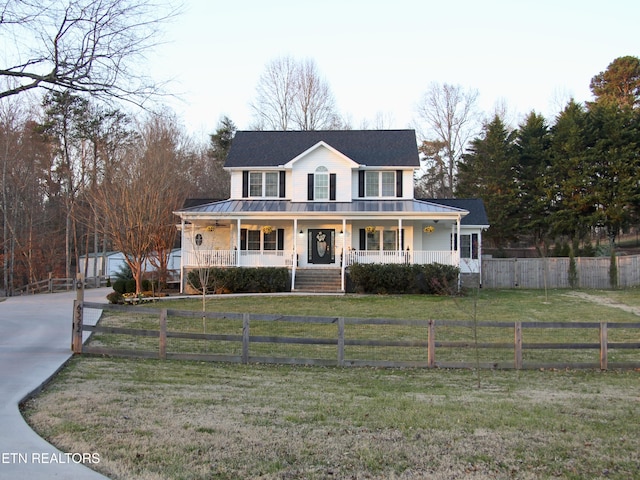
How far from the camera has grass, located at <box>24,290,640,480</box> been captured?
14.4 feet

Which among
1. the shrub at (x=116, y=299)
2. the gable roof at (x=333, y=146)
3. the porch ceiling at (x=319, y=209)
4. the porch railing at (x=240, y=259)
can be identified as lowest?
the shrub at (x=116, y=299)

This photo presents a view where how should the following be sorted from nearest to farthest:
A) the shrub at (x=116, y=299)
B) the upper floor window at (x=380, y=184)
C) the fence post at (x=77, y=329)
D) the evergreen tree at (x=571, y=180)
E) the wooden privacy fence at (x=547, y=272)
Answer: the fence post at (x=77, y=329) → the shrub at (x=116, y=299) → the upper floor window at (x=380, y=184) → the wooden privacy fence at (x=547, y=272) → the evergreen tree at (x=571, y=180)

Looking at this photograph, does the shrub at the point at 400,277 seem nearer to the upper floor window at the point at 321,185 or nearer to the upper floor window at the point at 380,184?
the upper floor window at the point at 321,185

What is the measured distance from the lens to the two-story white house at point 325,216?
81.8 ft

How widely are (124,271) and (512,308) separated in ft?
63.0

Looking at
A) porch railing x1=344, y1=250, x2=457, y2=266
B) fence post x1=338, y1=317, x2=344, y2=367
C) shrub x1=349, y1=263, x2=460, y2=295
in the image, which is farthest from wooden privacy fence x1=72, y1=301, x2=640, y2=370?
porch railing x1=344, y1=250, x2=457, y2=266

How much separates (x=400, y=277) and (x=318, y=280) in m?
3.84

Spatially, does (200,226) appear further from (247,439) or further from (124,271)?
(247,439)

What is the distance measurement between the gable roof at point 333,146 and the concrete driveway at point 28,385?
1499 centimetres

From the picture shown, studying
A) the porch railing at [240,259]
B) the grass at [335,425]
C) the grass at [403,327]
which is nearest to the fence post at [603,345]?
the grass at [403,327]

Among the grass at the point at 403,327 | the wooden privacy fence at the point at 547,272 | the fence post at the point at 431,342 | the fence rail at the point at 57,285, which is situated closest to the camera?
the fence post at the point at 431,342

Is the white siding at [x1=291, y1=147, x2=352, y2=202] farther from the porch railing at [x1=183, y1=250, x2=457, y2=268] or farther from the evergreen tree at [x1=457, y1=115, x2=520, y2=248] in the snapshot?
the evergreen tree at [x1=457, y1=115, x2=520, y2=248]

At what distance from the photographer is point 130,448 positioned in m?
4.62

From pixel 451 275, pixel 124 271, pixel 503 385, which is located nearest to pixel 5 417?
pixel 503 385
